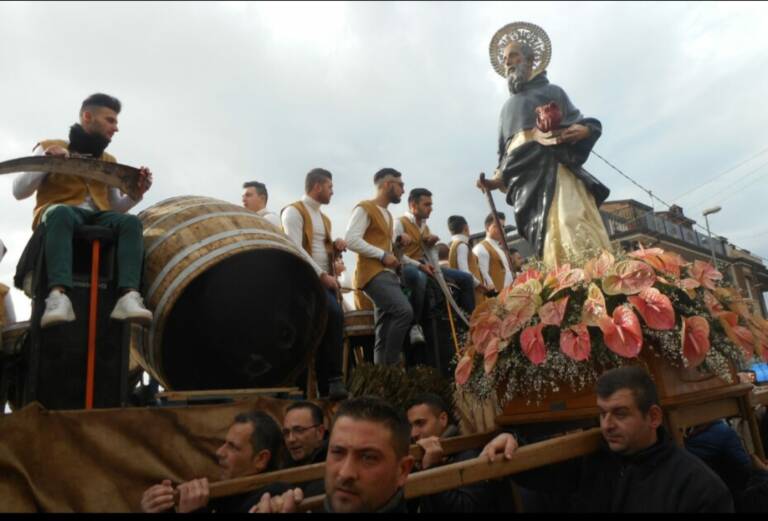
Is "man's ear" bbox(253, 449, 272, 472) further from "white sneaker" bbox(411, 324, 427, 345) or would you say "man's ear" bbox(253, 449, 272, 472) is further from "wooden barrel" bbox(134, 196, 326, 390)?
"white sneaker" bbox(411, 324, 427, 345)

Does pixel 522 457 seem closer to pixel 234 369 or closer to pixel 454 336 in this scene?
pixel 234 369

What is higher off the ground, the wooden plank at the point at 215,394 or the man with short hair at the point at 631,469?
the wooden plank at the point at 215,394

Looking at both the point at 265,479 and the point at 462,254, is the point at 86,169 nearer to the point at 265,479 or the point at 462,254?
the point at 265,479

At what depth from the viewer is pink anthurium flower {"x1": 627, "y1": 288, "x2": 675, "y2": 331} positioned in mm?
2344

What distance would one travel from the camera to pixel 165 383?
331cm

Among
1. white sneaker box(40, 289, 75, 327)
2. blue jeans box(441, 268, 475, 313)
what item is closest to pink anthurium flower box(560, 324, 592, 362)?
white sneaker box(40, 289, 75, 327)

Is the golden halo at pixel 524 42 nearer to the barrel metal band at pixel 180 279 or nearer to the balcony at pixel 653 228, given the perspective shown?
the barrel metal band at pixel 180 279

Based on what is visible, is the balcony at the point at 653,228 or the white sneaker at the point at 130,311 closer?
the white sneaker at the point at 130,311

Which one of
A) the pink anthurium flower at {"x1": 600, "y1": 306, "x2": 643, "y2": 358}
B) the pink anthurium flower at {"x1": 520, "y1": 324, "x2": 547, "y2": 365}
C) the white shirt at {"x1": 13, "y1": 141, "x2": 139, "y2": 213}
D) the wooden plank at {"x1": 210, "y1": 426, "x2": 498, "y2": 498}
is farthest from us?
the white shirt at {"x1": 13, "y1": 141, "x2": 139, "y2": 213}

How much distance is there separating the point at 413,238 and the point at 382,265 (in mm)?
886

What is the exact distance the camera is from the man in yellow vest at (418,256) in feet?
17.0

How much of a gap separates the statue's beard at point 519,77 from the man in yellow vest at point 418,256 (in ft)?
3.98

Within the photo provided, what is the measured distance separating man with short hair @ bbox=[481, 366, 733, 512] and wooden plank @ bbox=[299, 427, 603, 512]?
0.18 feet

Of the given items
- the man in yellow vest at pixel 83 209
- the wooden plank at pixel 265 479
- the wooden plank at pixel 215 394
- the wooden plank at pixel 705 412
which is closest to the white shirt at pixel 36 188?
the man in yellow vest at pixel 83 209
